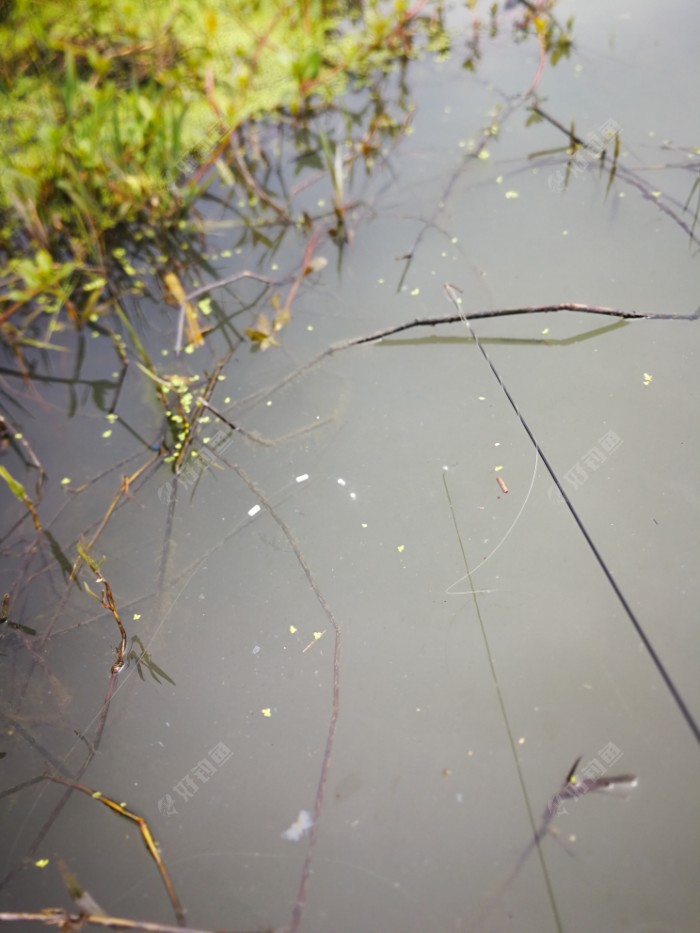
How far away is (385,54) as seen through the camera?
2289mm

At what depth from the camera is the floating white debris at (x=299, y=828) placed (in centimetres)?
99

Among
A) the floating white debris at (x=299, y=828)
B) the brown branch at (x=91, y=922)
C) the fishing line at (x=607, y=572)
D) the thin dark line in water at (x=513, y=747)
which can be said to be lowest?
the brown branch at (x=91, y=922)

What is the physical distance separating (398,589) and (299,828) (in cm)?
39

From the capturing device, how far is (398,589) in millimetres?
1184

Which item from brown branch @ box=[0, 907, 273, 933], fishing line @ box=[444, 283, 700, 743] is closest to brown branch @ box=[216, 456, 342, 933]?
brown branch @ box=[0, 907, 273, 933]

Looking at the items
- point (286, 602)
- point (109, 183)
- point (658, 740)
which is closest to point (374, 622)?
point (286, 602)

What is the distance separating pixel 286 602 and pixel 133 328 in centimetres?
85

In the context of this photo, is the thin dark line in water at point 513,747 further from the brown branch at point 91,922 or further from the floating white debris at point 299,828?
the brown branch at point 91,922

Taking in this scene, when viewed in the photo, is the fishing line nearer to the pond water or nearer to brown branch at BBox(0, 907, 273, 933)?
the pond water

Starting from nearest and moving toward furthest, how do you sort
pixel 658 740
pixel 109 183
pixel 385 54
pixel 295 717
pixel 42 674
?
pixel 658 740 → pixel 295 717 → pixel 42 674 → pixel 109 183 → pixel 385 54

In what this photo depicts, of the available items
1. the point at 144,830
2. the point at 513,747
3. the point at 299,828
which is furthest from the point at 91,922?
the point at 513,747

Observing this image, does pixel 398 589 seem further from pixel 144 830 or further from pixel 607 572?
pixel 144 830

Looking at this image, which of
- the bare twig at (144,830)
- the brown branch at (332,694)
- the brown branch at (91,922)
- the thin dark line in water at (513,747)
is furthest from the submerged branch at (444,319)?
the brown branch at (91,922)

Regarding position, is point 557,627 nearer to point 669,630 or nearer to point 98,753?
point 669,630
